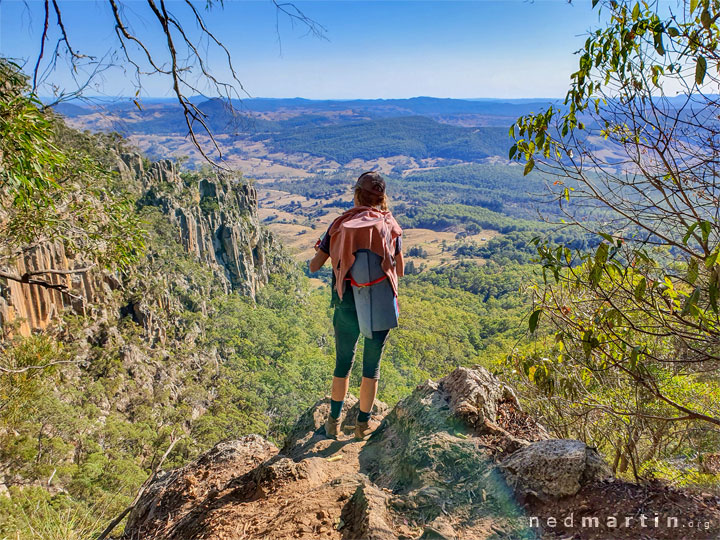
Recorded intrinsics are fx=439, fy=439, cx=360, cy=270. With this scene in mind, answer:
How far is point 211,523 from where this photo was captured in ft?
8.03

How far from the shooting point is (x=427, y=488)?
2449 mm

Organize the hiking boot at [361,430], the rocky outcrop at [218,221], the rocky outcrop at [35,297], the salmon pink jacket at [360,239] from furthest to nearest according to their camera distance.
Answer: the rocky outcrop at [218,221] < the rocky outcrop at [35,297] < the hiking boot at [361,430] < the salmon pink jacket at [360,239]

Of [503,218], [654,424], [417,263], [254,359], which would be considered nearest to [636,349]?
[654,424]

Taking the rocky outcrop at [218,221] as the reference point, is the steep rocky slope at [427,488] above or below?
above

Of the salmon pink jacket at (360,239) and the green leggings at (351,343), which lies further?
the green leggings at (351,343)

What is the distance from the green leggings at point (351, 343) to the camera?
124 inches

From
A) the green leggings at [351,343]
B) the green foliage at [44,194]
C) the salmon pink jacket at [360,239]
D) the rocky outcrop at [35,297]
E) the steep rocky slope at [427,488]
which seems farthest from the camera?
the rocky outcrop at [35,297]

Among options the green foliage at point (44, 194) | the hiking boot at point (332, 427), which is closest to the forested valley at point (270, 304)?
the green foliage at point (44, 194)

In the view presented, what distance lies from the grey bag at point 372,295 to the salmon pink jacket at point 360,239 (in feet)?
0.14

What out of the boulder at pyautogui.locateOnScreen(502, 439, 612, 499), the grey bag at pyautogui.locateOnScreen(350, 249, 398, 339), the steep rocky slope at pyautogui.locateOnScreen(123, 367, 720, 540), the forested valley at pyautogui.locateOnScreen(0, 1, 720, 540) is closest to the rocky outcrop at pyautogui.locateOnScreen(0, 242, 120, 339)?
the forested valley at pyautogui.locateOnScreen(0, 1, 720, 540)

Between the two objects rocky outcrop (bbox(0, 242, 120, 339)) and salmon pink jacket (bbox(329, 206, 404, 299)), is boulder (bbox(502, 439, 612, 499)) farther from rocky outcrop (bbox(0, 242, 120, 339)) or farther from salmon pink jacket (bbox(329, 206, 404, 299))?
rocky outcrop (bbox(0, 242, 120, 339))

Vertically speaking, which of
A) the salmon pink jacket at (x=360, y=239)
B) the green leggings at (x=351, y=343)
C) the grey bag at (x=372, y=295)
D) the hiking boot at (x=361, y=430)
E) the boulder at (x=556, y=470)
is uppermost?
the salmon pink jacket at (x=360, y=239)

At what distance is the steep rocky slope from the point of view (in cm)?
204

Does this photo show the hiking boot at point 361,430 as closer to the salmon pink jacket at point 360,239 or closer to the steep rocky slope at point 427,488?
the steep rocky slope at point 427,488
